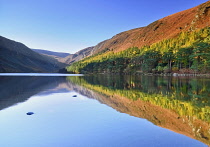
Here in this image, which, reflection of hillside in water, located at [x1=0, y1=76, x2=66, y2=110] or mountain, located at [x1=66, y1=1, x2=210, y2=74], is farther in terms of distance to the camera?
mountain, located at [x1=66, y1=1, x2=210, y2=74]

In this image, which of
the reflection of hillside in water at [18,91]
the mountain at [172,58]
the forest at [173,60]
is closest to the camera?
the reflection of hillside in water at [18,91]

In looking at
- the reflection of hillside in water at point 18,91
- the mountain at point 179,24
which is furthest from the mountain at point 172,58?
the reflection of hillside in water at point 18,91

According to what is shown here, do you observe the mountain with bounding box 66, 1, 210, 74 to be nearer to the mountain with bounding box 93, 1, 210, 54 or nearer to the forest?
the forest

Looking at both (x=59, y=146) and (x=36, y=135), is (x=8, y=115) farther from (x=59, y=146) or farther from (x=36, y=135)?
(x=59, y=146)

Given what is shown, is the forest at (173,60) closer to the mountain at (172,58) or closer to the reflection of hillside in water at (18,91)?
the mountain at (172,58)

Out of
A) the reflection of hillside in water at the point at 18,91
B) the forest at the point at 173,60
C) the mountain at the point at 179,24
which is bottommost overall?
the reflection of hillside in water at the point at 18,91

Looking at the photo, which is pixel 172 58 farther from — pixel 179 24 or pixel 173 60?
pixel 179 24

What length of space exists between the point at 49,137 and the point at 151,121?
510cm

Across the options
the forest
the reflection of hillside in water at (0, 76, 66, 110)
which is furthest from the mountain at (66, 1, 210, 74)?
the reflection of hillside in water at (0, 76, 66, 110)

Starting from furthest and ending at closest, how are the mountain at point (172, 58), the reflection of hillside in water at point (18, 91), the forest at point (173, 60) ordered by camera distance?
the mountain at point (172, 58) → the forest at point (173, 60) → the reflection of hillside in water at point (18, 91)

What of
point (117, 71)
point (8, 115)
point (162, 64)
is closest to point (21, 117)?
point (8, 115)

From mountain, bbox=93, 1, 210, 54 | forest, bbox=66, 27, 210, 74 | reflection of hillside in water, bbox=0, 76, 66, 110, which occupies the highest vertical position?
mountain, bbox=93, 1, 210, 54

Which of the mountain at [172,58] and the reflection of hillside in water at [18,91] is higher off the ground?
the mountain at [172,58]

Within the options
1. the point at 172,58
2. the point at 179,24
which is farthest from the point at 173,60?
the point at 179,24
